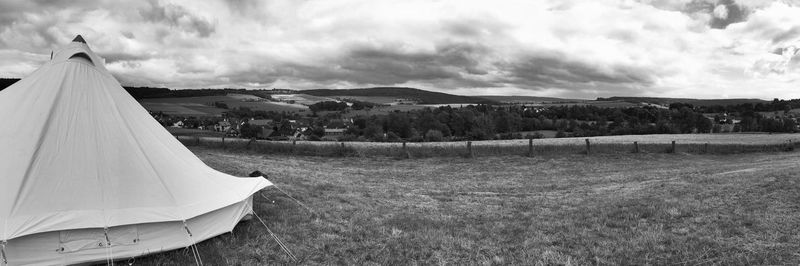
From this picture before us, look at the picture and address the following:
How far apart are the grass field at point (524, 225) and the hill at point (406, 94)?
4729 inches

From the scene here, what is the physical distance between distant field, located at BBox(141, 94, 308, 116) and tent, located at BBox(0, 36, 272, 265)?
71508 millimetres

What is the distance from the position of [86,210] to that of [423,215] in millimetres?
6958

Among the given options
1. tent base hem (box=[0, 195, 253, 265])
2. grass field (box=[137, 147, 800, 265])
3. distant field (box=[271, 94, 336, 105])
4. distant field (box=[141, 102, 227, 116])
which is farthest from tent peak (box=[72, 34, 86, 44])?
distant field (box=[271, 94, 336, 105])

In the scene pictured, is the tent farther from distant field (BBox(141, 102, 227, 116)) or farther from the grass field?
distant field (BBox(141, 102, 227, 116))

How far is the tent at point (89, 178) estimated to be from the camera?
6.20 meters

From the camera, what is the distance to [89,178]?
6.74 m

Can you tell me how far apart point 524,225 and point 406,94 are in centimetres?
13620

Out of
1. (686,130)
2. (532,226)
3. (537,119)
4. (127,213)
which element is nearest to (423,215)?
(532,226)

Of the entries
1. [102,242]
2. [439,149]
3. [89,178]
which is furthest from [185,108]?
[102,242]

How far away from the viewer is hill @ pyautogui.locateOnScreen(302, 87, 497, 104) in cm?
13950

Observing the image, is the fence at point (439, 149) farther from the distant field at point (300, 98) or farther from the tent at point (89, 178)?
the distant field at point (300, 98)

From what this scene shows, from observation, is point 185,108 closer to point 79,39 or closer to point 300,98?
point 300,98

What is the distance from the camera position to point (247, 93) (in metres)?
119

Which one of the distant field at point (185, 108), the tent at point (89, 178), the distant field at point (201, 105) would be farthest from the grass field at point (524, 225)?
the distant field at point (201, 105)
